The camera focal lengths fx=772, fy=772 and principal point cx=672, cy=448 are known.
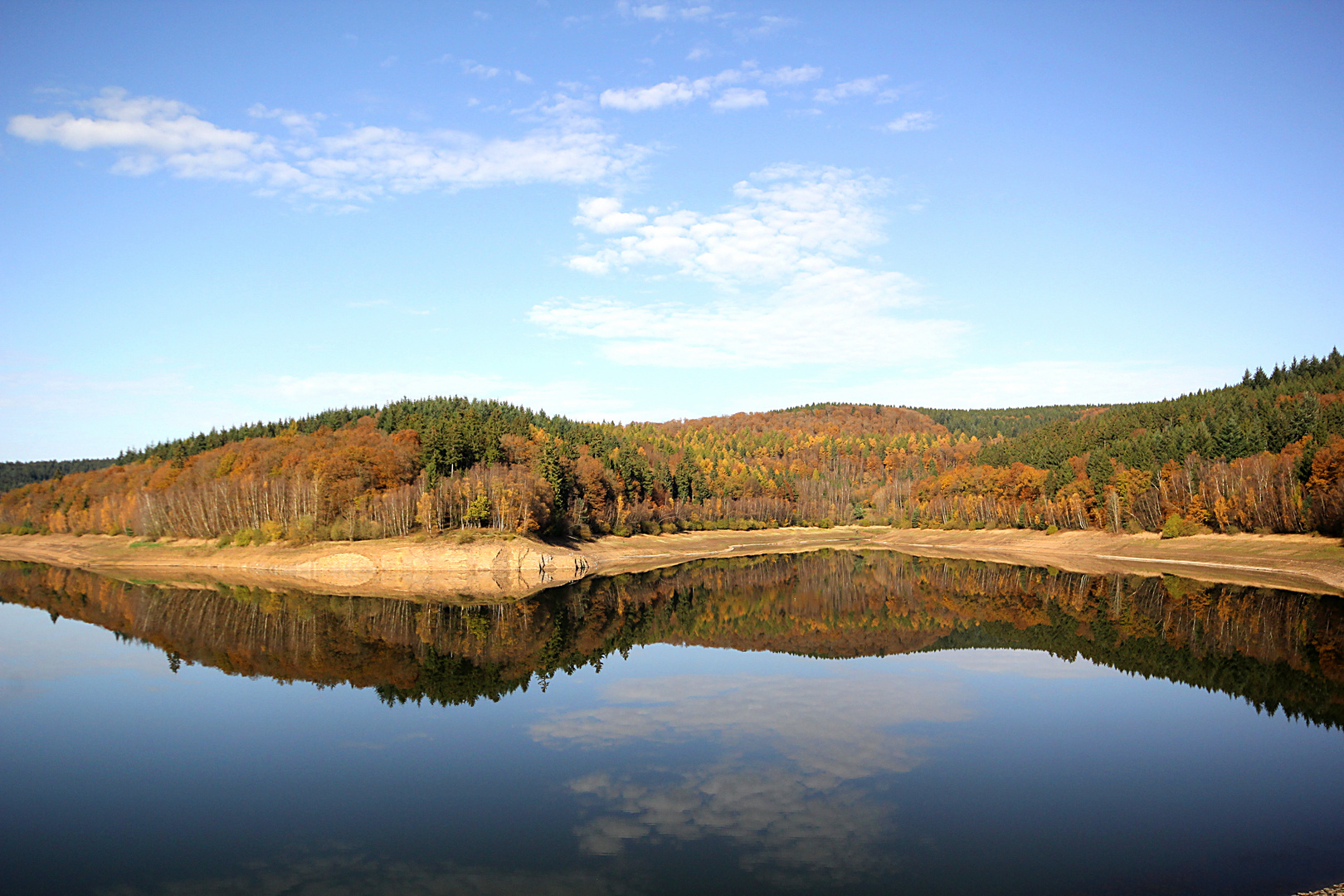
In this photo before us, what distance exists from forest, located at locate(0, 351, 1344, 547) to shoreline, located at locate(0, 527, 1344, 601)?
6.98 ft

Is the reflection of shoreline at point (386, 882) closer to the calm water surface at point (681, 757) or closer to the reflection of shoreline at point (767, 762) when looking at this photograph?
the calm water surface at point (681, 757)

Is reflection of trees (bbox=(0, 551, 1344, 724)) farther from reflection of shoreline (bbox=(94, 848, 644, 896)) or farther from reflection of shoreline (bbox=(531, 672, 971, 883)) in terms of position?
reflection of shoreline (bbox=(94, 848, 644, 896))

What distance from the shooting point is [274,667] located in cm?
2775

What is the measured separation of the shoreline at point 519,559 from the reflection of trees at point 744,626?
5.18 m

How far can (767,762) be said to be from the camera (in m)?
16.6

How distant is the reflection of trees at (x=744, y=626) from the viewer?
25844mm

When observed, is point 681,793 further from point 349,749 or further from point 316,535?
point 316,535

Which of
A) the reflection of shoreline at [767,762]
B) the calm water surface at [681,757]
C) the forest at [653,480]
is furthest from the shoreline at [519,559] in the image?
the reflection of shoreline at [767,762]

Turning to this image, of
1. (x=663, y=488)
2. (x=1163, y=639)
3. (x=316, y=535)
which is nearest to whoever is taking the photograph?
(x=1163, y=639)

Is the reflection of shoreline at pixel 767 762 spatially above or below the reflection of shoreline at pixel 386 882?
below

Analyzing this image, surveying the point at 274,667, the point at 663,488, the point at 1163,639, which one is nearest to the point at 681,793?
the point at 274,667

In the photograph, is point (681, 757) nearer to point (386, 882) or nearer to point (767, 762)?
point (767, 762)

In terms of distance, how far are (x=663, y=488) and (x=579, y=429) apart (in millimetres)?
16305

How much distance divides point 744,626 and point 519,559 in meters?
28.1
